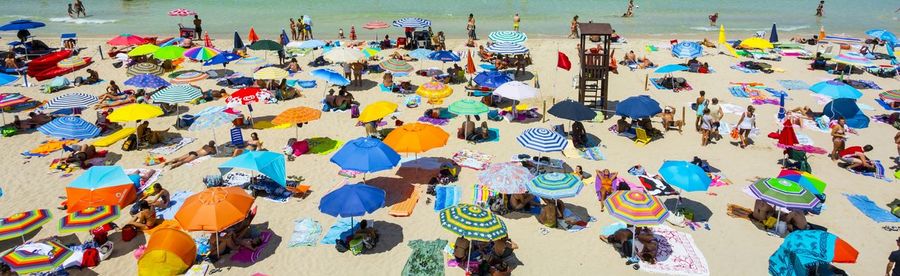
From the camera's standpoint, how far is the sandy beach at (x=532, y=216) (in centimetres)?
1044

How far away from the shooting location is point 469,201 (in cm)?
1277

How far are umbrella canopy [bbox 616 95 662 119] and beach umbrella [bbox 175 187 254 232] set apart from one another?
10.6 m

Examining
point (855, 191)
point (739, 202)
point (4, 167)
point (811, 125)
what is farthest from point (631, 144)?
point (4, 167)

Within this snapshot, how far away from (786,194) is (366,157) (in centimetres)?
833

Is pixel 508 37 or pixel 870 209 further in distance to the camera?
pixel 508 37

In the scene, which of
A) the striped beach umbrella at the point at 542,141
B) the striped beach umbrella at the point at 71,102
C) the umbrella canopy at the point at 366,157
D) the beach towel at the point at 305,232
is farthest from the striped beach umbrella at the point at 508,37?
the striped beach umbrella at the point at 71,102

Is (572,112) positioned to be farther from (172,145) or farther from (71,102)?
(71,102)

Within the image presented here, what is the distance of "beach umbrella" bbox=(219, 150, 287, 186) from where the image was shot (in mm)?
12039

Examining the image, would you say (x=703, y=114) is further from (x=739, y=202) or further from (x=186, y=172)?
(x=186, y=172)

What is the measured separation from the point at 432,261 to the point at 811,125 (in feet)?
46.1

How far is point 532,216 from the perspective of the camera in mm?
12039

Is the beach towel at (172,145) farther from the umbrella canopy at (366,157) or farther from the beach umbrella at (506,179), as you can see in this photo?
the beach umbrella at (506,179)

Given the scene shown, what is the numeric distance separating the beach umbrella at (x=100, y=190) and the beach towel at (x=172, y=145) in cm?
353

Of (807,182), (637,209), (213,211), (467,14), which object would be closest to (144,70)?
(213,211)
